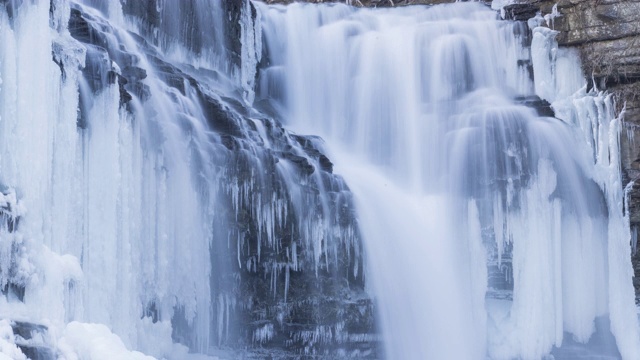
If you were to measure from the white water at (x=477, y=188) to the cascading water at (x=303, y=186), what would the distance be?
3 cm

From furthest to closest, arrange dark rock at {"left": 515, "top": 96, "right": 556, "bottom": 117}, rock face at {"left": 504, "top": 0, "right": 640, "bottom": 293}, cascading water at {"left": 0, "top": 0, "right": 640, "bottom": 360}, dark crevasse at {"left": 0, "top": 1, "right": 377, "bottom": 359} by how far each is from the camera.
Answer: dark rock at {"left": 515, "top": 96, "right": 556, "bottom": 117}
rock face at {"left": 504, "top": 0, "right": 640, "bottom": 293}
cascading water at {"left": 0, "top": 0, "right": 640, "bottom": 360}
dark crevasse at {"left": 0, "top": 1, "right": 377, "bottom": 359}

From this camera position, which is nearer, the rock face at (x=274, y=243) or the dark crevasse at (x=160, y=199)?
the dark crevasse at (x=160, y=199)

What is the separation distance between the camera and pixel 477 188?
16.2 metres

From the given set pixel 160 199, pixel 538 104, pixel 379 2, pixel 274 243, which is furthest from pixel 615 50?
pixel 160 199

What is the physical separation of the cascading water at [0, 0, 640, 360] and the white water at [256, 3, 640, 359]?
0.03 metres

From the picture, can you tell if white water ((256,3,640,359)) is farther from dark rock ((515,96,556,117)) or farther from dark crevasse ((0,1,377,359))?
dark crevasse ((0,1,377,359))

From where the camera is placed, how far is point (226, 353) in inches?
571

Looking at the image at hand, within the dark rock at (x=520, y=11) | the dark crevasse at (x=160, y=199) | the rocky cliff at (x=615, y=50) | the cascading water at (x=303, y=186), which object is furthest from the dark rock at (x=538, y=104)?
the dark crevasse at (x=160, y=199)

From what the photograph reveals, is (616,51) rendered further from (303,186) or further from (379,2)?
(303,186)

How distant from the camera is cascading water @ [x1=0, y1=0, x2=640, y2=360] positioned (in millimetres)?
10836

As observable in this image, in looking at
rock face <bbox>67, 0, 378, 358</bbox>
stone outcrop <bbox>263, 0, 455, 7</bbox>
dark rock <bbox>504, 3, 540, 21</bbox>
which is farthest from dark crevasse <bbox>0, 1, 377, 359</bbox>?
dark rock <bbox>504, 3, 540, 21</bbox>

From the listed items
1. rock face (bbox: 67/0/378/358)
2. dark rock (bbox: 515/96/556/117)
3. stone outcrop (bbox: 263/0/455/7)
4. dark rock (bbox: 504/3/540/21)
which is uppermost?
stone outcrop (bbox: 263/0/455/7)

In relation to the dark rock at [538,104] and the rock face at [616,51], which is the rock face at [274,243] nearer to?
the dark rock at [538,104]

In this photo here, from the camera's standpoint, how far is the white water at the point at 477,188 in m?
15.5
